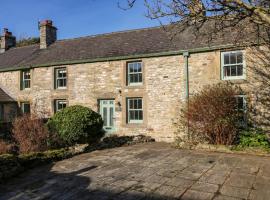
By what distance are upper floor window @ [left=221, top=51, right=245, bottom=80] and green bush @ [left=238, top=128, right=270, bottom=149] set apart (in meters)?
2.72

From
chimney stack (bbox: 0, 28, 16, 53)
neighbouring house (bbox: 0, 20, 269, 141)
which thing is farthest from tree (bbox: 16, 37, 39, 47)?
neighbouring house (bbox: 0, 20, 269, 141)

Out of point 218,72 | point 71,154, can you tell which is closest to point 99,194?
point 71,154

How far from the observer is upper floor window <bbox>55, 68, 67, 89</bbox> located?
18906mm

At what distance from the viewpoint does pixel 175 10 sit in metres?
7.24

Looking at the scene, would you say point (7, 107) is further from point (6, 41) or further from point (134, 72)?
point (134, 72)

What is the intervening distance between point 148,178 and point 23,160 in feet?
13.9

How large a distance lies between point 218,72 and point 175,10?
7700 mm

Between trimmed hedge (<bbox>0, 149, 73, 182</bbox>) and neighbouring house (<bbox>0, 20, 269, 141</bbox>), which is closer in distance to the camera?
trimmed hedge (<bbox>0, 149, 73, 182</bbox>)

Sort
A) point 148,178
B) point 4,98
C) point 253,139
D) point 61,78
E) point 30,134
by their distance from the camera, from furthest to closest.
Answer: point 4,98 < point 61,78 < point 253,139 < point 30,134 < point 148,178

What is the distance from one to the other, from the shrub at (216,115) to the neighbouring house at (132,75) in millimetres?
1672

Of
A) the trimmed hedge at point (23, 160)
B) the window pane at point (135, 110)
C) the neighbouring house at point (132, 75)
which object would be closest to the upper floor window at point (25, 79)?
the neighbouring house at point (132, 75)

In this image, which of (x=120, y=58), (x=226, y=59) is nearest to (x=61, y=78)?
(x=120, y=58)

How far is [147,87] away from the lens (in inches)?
632

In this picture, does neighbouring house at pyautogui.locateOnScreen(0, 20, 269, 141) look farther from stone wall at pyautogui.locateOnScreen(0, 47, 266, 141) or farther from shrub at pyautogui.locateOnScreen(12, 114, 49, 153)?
shrub at pyautogui.locateOnScreen(12, 114, 49, 153)
